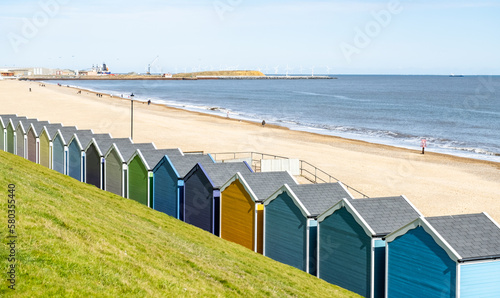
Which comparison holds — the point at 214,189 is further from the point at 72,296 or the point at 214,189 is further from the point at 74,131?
the point at 74,131

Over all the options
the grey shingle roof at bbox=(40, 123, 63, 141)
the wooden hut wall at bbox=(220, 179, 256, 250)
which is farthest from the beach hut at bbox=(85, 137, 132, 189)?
the wooden hut wall at bbox=(220, 179, 256, 250)

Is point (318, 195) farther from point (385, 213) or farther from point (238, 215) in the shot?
point (238, 215)

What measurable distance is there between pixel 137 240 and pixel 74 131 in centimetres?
1677

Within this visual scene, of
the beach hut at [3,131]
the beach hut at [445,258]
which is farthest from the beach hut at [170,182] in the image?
the beach hut at [3,131]

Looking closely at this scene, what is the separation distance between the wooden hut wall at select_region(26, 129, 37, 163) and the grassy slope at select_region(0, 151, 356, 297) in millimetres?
13967

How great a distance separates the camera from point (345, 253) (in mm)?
14453

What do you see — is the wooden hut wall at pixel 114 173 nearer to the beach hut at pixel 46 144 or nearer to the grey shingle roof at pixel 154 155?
the grey shingle roof at pixel 154 155

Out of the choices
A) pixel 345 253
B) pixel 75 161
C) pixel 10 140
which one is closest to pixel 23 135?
pixel 10 140

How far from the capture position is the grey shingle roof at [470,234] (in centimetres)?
1202

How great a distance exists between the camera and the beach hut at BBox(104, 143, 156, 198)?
76.1 ft

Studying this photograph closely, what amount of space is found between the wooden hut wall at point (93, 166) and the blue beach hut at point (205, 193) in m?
6.12

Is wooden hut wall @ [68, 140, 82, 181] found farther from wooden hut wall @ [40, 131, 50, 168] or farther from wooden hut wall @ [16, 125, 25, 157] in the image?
wooden hut wall @ [16, 125, 25, 157]

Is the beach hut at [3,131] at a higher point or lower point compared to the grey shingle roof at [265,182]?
higher

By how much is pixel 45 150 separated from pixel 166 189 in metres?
10.5
